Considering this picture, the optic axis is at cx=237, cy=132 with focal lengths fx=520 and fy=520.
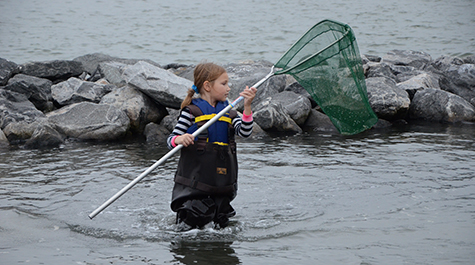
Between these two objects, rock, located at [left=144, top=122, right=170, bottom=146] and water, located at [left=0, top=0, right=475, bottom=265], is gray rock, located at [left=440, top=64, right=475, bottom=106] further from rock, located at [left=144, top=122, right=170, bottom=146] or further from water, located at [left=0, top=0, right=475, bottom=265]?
rock, located at [left=144, top=122, right=170, bottom=146]

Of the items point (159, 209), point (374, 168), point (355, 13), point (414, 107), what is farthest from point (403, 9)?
point (159, 209)

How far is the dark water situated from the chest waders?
0.26 m

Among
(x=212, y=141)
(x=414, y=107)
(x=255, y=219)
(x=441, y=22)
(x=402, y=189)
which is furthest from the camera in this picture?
(x=441, y=22)

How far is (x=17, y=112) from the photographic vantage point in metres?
9.59

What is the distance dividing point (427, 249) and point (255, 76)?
7534 mm

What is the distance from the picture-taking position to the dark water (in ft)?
14.3

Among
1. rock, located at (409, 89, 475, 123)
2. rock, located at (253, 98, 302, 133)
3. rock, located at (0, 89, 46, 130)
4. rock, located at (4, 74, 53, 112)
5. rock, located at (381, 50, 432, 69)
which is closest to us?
rock, located at (0, 89, 46, 130)

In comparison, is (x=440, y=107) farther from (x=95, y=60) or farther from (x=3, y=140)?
(x=95, y=60)

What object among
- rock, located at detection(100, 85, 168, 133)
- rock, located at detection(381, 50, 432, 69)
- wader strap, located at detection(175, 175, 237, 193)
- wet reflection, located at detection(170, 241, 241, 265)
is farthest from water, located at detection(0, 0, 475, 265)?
rock, located at detection(381, 50, 432, 69)

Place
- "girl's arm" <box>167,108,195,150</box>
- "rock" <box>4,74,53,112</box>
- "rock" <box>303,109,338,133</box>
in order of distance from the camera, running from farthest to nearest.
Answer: "rock" <box>4,74,53,112</box>, "rock" <box>303,109,338,133</box>, "girl's arm" <box>167,108,195,150</box>

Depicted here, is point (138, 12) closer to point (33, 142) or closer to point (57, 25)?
point (57, 25)

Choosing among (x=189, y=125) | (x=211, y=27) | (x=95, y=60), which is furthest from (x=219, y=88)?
(x=211, y=27)

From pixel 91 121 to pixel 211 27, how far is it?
20139 millimetres

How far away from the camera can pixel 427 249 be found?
433 centimetres
